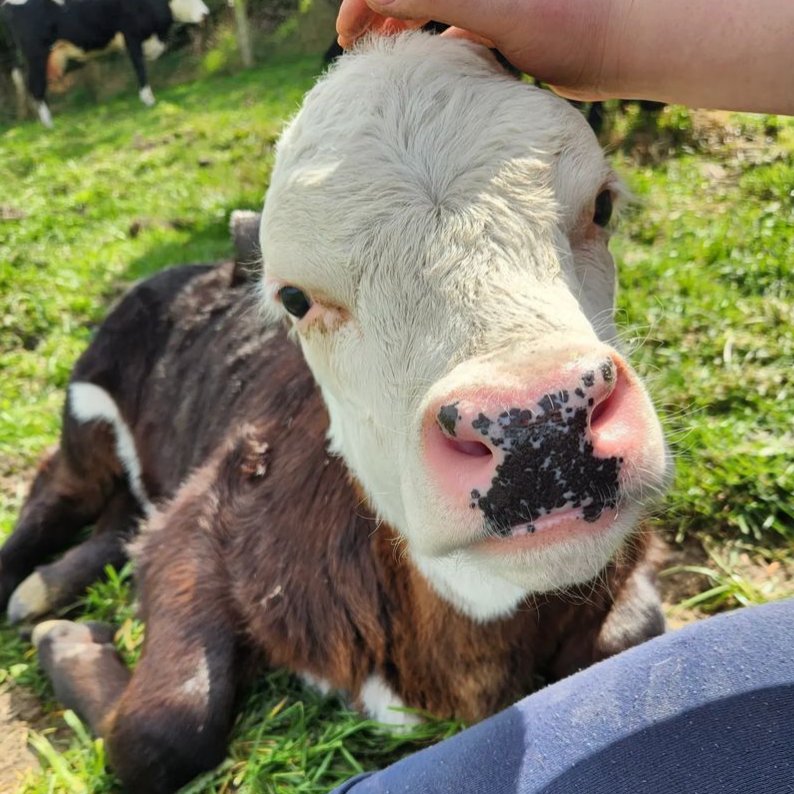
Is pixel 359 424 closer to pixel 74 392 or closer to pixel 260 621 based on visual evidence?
pixel 260 621

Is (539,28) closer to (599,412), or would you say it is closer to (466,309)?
(466,309)

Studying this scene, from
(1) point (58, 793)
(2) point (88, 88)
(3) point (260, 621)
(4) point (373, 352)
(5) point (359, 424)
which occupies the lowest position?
(2) point (88, 88)

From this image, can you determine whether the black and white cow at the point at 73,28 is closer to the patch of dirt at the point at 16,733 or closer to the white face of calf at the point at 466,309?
the patch of dirt at the point at 16,733

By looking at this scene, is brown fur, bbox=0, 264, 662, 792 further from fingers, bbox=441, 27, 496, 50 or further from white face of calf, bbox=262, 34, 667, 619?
fingers, bbox=441, 27, 496, 50

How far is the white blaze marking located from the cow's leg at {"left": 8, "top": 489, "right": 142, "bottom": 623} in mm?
1523

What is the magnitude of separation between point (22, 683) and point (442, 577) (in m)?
1.76

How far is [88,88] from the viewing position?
18.1m

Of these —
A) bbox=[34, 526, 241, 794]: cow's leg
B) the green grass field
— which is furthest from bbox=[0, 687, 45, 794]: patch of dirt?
bbox=[34, 526, 241, 794]: cow's leg

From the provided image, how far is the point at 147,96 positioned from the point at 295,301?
15.3m

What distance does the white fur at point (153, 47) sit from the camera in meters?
17.3

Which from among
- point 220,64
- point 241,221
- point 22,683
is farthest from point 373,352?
point 220,64

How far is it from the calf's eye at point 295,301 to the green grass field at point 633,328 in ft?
2.70

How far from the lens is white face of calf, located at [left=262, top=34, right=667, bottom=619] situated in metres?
1.39

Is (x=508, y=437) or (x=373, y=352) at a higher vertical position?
(x=508, y=437)
